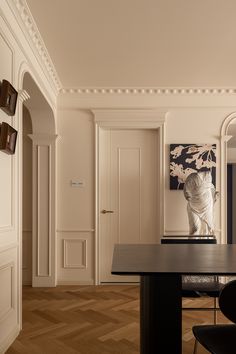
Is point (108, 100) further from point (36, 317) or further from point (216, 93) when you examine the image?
point (36, 317)

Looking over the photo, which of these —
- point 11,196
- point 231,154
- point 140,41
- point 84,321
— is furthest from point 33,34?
point 231,154

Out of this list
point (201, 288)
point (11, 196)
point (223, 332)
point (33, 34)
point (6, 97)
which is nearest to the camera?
point (223, 332)

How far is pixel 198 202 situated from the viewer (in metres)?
4.33

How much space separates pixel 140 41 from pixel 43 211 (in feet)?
8.59

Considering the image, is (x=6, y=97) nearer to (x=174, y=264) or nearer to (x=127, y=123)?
(x=174, y=264)

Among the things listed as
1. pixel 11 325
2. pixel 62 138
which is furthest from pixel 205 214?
pixel 11 325

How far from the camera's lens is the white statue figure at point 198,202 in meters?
4.32

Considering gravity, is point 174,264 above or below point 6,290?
above

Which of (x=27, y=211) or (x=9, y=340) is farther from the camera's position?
(x=27, y=211)

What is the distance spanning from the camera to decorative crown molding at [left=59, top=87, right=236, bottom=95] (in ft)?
15.8

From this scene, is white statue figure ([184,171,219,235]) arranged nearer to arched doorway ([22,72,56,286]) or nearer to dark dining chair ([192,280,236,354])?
arched doorway ([22,72,56,286])

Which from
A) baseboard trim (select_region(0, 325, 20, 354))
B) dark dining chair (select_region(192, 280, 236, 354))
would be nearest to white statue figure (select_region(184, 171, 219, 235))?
baseboard trim (select_region(0, 325, 20, 354))

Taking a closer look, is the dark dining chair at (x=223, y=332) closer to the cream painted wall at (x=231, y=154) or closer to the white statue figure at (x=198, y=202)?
the white statue figure at (x=198, y=202)

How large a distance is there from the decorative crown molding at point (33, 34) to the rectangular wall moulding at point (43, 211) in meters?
1.11
